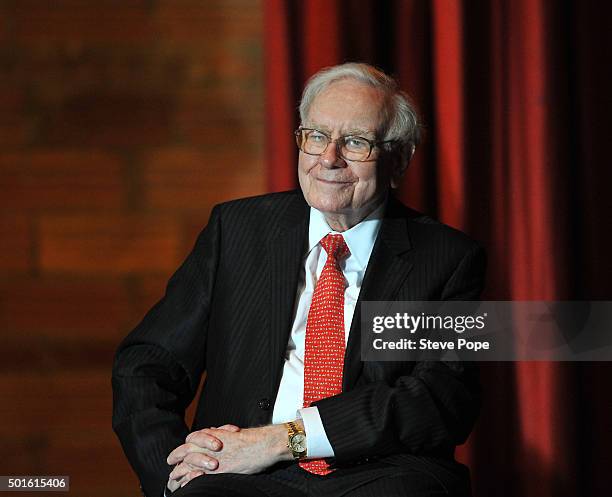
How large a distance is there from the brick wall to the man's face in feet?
2.59

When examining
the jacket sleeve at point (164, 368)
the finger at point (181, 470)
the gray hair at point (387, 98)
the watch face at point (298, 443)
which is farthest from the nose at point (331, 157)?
the finger at point (181, 470)

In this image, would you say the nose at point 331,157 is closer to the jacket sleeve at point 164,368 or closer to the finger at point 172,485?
the jacket sleeve at point 164,368

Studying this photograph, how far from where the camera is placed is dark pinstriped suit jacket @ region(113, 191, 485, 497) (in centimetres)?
187

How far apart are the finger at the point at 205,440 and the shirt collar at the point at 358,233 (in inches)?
18.2

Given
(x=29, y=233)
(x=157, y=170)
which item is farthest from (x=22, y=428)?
(x=157, y=170)

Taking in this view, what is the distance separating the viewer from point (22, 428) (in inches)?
110

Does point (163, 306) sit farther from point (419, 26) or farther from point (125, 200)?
point (419, 26)

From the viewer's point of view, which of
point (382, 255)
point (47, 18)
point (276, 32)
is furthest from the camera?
point (47, 18)

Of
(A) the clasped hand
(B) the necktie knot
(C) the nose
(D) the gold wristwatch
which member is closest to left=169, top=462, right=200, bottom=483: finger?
(A) the clasped hand

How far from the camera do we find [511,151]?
2662 millimetres

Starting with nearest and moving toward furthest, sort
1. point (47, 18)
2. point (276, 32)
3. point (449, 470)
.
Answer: point (449, 470), point (276, 32), point (47, 18)

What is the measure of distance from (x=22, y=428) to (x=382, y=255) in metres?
1.33

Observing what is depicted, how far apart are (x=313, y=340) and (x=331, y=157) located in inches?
14.7

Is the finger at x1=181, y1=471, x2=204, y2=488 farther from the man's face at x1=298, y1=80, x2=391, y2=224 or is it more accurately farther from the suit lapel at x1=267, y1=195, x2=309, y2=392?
the man's face at x1=298, y1=80, x2=391, y2=224
